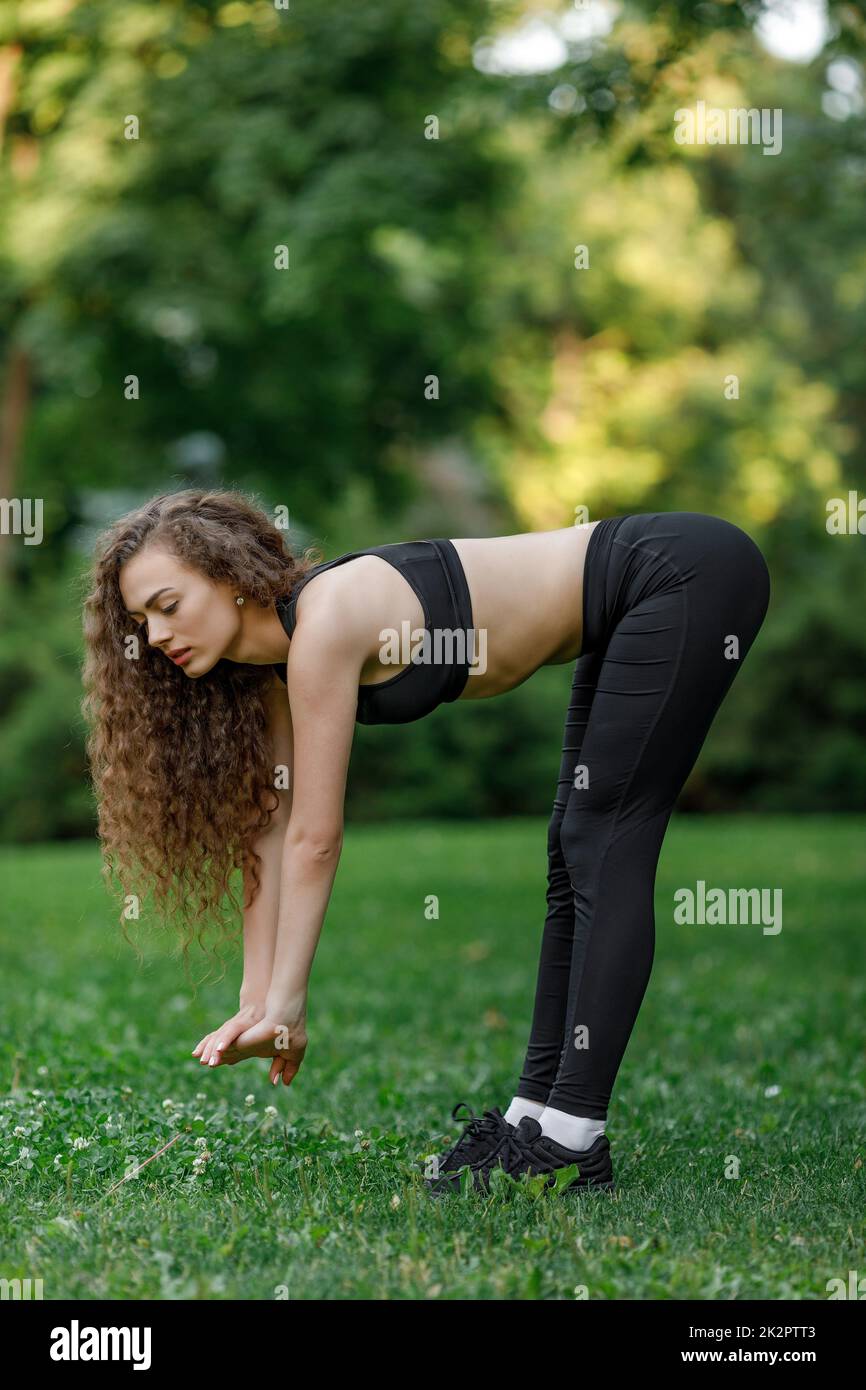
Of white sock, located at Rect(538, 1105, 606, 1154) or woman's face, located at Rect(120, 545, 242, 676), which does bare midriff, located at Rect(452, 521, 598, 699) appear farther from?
white sock, located at Rect(538, 1105, 606, 1154)

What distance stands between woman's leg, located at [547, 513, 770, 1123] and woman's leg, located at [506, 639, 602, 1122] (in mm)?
221

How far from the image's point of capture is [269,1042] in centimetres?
316

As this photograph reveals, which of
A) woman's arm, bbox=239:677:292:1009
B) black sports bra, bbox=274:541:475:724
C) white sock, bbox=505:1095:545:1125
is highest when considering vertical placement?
black sports bra, bbox=274:541:475:724

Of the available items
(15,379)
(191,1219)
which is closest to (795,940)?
(191,1219)

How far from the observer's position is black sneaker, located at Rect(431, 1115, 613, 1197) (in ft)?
10.7

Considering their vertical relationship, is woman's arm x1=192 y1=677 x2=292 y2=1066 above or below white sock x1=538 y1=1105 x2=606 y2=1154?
above

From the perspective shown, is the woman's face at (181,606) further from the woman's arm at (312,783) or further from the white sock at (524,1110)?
the white sock at (524,1110)

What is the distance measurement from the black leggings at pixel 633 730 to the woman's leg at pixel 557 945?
0.19 meters

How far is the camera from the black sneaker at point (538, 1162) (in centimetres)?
325

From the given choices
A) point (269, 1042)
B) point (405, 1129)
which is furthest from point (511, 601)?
point (405, 1129)

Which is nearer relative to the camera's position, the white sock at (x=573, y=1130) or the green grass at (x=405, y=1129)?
the green grass at (x=405, y=1129)

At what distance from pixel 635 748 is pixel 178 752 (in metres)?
1.06

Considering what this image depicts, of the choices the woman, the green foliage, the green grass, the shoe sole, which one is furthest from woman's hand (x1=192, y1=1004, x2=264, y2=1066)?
the green foliage

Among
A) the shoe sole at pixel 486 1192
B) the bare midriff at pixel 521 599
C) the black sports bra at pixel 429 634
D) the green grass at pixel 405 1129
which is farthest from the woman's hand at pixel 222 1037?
the bare midriff at pixel 521 599
